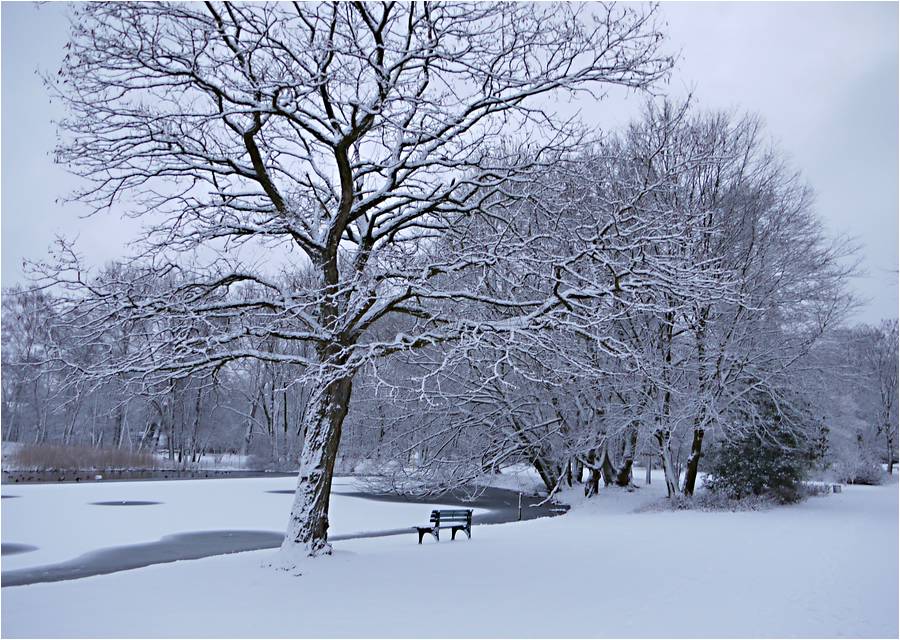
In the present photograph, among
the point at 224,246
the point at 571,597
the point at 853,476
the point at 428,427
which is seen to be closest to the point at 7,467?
the point at 428,427

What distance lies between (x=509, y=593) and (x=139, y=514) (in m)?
14.2

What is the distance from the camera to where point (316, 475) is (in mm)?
10219

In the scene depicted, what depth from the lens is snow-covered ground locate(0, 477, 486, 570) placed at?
13.7 m

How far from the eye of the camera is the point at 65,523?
Answer: 1602 centimetres

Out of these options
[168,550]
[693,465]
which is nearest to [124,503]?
[168,550]

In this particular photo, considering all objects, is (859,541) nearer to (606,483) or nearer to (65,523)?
(606,483)

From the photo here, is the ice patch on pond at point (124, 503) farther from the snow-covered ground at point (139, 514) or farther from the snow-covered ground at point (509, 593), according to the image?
the snow-covered ground at point (509, 593)

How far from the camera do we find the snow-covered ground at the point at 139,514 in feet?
45.0

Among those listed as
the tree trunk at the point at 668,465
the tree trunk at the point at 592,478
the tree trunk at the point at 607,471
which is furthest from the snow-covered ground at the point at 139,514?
the tree trunk at the point at 668,465

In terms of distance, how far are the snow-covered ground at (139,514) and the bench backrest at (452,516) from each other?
3.24 m

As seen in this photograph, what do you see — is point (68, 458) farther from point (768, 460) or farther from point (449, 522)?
point (768, 460)

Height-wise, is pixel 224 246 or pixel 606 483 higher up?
pixel 224 246

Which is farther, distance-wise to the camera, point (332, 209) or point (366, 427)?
point (366, 427)

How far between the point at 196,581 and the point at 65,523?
→ 9706mm
